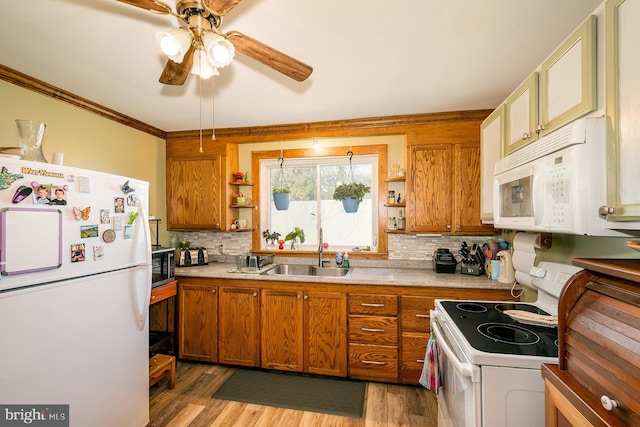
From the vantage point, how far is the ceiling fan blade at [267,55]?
123cm

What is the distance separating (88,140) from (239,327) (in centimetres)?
210

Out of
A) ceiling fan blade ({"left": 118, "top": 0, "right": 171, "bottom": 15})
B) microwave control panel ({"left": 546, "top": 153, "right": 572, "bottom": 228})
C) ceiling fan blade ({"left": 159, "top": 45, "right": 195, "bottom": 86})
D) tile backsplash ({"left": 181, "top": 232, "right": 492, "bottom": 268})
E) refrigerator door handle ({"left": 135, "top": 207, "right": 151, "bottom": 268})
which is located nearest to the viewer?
ceiling fan blade ({"left": 118, "top": 0, "right": 171, "bottom": 15})

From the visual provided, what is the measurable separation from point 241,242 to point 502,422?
2734 millimetres

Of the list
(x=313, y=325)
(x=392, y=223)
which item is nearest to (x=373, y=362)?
(x=313, y=325)

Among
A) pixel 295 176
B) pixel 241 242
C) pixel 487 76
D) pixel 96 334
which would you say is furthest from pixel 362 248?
pixel 96 334

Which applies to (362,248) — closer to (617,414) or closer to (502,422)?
(502,422)

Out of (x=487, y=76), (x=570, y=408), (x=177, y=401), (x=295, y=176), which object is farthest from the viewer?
(x=295, y=176)

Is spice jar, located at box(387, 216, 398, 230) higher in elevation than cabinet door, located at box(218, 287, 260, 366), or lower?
higher

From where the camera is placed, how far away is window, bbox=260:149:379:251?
305cm

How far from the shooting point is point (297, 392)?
225 centimetres

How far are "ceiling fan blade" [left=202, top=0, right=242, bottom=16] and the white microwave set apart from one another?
1385 millimetres

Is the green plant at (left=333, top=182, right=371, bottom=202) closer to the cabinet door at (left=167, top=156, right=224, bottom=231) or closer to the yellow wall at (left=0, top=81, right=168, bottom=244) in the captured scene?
the cabinet door at (left=167, top=156, right=224, bottom=231)

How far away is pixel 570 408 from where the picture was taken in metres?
0.80

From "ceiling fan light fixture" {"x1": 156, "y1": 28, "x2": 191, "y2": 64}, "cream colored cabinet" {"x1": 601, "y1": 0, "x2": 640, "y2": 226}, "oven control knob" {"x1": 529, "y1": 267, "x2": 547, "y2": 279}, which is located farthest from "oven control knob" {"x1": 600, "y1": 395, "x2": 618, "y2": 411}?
"ceiling fan light fixture" {"x1": 156, "y1": 28, "x2": 191, "y2": 64}
